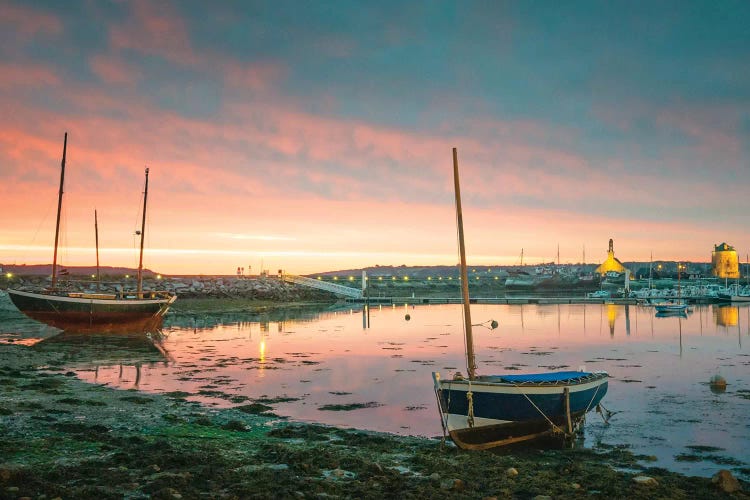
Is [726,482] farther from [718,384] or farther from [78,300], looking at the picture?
[78,300]

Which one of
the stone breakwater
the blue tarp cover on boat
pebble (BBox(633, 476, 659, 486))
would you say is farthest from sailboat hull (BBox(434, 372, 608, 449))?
the stone breakwater

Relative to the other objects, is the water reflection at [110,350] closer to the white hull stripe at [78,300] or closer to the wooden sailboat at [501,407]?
the white hull stripe at [78,300]

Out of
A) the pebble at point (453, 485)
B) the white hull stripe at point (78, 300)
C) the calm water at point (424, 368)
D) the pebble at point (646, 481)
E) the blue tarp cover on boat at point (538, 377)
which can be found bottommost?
the calm water at point (424, 368)

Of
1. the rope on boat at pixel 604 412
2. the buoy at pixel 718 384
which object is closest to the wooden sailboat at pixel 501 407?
the rope on boat at pixel 604 412

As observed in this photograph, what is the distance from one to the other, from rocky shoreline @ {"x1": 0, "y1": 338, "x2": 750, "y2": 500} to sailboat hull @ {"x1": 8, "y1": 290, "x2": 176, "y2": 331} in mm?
27910

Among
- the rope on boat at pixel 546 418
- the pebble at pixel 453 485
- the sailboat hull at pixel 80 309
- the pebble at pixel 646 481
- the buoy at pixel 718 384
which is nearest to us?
the pebble at pixel 453 485

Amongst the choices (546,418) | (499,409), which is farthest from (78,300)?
(546,418)

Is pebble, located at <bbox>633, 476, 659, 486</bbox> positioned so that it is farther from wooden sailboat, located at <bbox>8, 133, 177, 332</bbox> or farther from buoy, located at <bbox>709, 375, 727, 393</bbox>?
wooden sailboat, located at <bbox>8, 133, 177, 332</bbox>

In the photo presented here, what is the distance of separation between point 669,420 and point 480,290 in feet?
532

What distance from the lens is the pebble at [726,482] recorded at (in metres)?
12.3

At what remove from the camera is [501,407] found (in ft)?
53.5

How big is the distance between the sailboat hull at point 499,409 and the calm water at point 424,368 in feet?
5.62

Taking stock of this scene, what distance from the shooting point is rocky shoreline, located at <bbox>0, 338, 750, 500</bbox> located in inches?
449

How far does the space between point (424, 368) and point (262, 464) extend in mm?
20827
